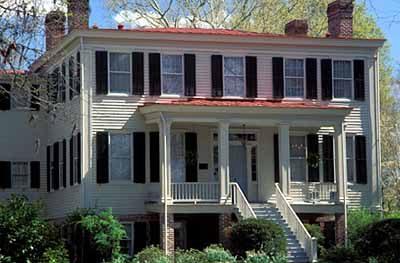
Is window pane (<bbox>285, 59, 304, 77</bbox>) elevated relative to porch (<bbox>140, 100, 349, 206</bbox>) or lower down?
elevated

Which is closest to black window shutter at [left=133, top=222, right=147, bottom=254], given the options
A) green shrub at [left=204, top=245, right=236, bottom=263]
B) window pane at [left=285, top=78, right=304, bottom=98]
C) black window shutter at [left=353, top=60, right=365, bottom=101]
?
green shrub at [left=204, top=245, right=236, bottom=263]

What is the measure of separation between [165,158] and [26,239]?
34.4ft

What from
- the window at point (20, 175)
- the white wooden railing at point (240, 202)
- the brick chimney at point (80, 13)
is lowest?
the white wooden railing at point (240, 202)

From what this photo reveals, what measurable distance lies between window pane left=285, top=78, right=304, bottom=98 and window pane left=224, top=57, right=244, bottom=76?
6.31 ft

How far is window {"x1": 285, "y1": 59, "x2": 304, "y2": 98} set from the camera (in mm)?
33656

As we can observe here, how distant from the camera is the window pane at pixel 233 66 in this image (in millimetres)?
33031

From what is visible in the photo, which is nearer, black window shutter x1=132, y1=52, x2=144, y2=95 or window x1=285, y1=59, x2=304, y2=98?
black window shutter x1=132, y1=52, x2=144, y2=95

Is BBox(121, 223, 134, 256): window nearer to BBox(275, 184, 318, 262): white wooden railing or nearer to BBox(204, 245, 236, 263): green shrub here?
BBox(275, 184, 318, 262): white wooden railing

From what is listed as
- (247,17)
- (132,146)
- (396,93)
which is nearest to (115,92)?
(132,146)

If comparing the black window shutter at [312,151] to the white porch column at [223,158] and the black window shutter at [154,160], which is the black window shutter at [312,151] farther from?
the black window shutter at [154,160]

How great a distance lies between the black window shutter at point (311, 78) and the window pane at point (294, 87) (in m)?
0.24

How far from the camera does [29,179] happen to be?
36.7 metres

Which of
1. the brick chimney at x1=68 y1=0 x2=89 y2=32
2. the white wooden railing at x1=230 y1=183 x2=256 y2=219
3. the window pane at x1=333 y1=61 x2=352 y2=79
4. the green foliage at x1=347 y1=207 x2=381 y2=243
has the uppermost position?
the brick chimney at x1=68 y1=0 x2=89 y2=32

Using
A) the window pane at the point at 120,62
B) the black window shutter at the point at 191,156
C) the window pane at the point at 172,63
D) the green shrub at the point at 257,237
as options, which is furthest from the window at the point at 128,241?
the window pane at the point at 172,63
